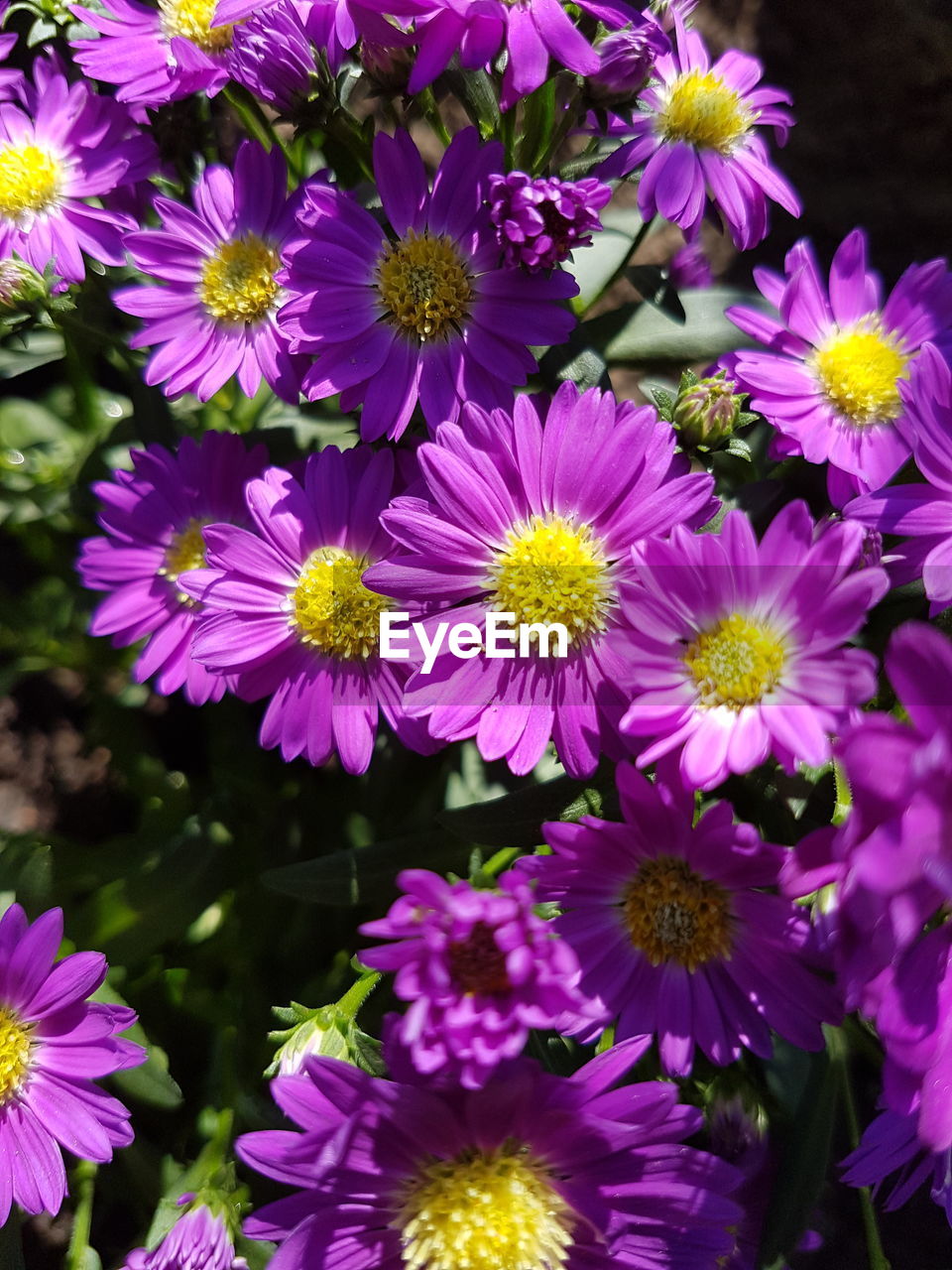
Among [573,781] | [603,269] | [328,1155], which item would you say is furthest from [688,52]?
[328,1155]

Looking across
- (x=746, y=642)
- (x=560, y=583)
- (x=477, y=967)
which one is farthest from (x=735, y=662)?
(x=477, y=967)

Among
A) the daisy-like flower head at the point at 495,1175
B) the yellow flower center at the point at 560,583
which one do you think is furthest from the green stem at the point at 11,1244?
the yellow flower center at the point at 560,583

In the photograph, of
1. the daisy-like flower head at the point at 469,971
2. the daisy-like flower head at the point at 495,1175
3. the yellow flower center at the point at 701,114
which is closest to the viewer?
the daisy-like flower head at the point at 469,971

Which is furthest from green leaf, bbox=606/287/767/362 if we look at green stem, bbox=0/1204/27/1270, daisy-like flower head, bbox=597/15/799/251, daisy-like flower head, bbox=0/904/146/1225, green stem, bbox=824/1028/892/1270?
green stem, bbox=0/1204/27/1270

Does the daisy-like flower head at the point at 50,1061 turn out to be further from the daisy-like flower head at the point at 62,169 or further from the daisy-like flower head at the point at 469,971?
the daisy-like flower head at the point at 62,169

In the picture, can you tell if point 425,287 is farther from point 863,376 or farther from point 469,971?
point 469,971

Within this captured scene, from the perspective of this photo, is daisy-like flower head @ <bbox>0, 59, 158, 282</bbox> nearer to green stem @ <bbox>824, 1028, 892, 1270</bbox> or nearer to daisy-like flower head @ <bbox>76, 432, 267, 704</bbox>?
daisy-like flower head @ <bbox>76, 432, 267, 704</bbox>
